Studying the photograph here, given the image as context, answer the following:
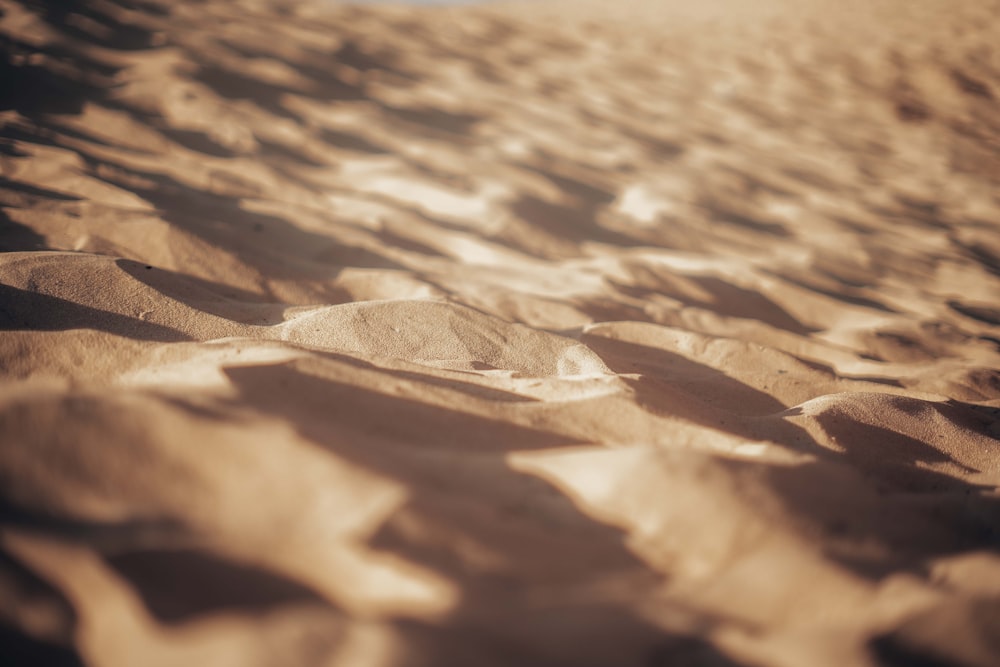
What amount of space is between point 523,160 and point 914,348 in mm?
2383

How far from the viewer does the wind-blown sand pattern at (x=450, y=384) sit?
72cm

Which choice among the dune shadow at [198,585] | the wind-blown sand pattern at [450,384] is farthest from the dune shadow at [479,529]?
the dune shadow at [198,585]

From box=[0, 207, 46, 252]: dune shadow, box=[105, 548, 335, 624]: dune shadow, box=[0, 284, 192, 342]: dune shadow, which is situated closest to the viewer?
box=[105, 548, 335, 624]: dune shadow

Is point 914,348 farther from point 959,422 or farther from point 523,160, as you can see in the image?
point 523,160

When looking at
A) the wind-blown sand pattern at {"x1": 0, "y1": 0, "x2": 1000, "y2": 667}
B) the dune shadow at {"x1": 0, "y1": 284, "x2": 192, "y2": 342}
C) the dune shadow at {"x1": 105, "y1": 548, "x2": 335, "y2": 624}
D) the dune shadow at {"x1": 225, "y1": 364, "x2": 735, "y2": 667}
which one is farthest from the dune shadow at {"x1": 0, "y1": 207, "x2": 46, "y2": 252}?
the dune shadow at {"x1": 105, "y1": 548, "x2": 335, "y2": 624}

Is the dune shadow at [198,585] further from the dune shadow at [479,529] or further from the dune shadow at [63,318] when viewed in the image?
the dune shadow at [63,318]

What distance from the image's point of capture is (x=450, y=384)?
1288mm

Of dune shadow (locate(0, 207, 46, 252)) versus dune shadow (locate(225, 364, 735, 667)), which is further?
dune shadow (locate(0, 207, 46, 252))

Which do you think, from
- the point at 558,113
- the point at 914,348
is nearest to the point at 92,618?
the point at 914,348

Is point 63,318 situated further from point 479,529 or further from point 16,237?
point 479,529

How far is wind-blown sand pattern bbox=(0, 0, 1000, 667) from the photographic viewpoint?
2.36 ft

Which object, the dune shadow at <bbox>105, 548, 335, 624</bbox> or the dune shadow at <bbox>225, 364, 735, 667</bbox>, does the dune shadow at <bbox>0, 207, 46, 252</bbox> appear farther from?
the dune shadow at <bbox>105, 548, 335, 624</bbox>

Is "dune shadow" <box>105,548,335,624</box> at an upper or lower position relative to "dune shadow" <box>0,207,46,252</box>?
lower

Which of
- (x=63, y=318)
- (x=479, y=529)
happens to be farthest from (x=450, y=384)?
(x=63, y=318)
